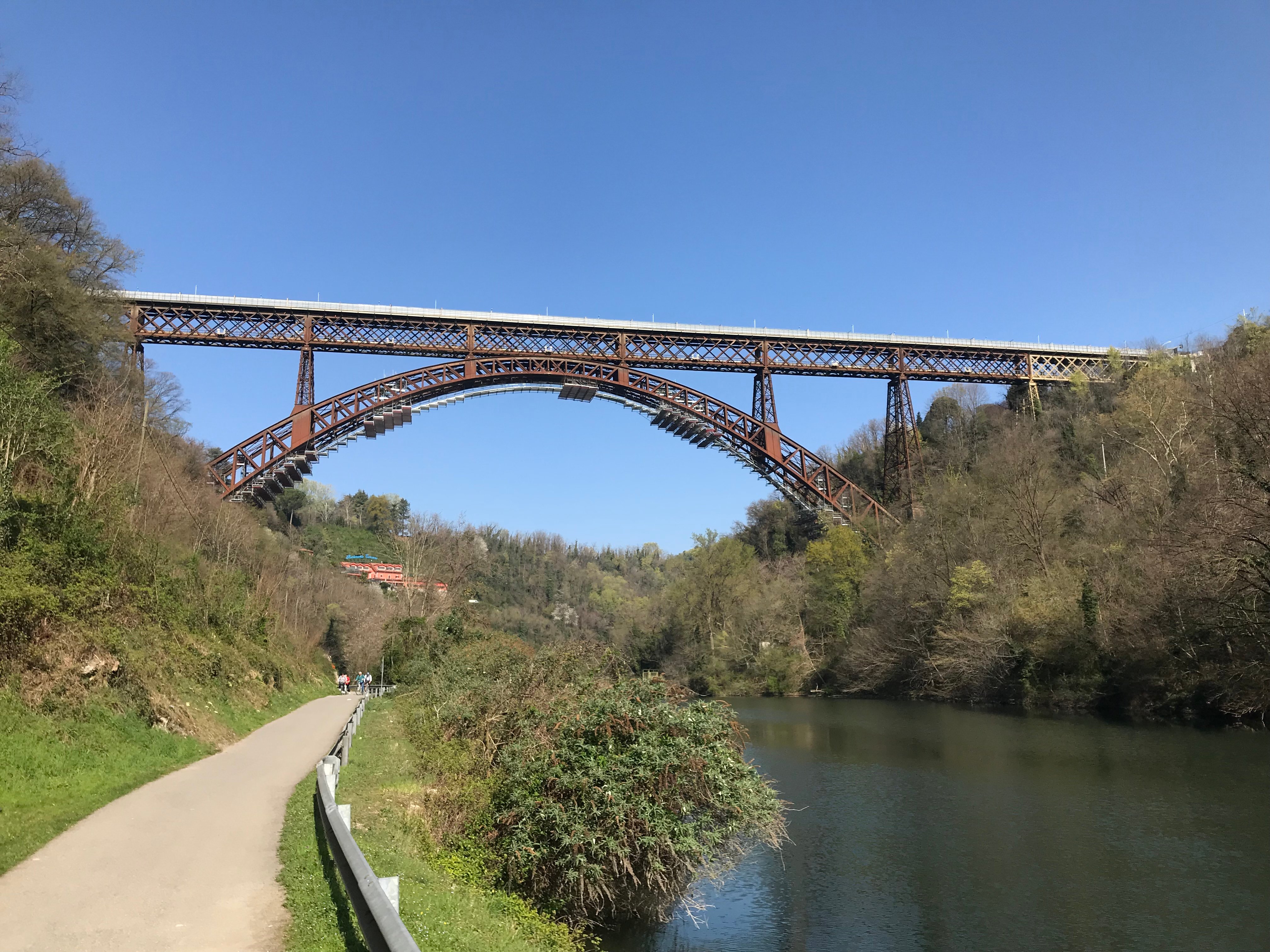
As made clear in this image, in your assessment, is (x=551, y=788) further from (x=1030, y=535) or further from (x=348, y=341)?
(x=348, y=341)

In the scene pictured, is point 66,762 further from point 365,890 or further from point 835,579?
point 835,579

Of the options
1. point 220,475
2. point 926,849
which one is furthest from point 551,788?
point 220,475

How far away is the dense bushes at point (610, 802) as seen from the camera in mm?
9016

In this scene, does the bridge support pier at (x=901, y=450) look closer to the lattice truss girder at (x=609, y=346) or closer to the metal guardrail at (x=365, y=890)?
the lattice truss girder at (x=609, y=346)

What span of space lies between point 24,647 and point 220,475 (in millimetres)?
30925

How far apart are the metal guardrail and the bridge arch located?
36.7 m

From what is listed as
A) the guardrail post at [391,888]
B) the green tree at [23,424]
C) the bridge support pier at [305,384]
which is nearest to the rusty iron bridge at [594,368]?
the bridge support pier at [305,384]

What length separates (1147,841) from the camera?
41.5ft

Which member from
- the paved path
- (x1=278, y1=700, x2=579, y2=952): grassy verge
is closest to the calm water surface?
(x1=278, y1=700, x2=579, y2=952): grassy verge

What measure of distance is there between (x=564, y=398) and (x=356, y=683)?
18.8 m

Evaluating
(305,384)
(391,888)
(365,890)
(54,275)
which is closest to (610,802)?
(391,888)

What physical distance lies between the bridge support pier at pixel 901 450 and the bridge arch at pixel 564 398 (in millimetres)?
1557

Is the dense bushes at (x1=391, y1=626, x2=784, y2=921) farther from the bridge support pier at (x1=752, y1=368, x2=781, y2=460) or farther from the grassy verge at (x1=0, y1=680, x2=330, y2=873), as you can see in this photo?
the bridge support pier at (x1=752, y1=368, x2=781, y2=460)

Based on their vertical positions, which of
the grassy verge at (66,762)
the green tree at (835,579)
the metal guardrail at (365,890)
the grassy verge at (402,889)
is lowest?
the grassy verge at (402,889)
